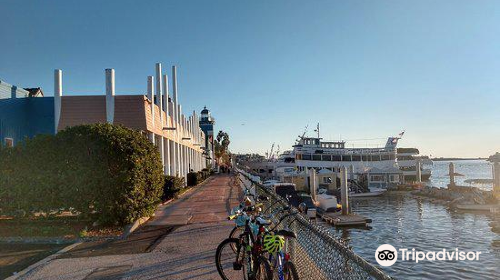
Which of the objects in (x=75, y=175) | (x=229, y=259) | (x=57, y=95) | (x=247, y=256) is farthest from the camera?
(x=57, y=95)

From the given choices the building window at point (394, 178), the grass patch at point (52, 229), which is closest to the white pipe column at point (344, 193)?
the grass patch at point (52, 229)

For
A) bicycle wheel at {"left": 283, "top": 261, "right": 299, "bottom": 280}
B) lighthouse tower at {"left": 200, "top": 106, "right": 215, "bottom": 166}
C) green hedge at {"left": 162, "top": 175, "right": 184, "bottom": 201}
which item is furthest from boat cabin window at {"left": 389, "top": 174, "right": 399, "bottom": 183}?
bicycle wheel at {"left": 283, "top": 261, "right": 299, "bottom": 280}

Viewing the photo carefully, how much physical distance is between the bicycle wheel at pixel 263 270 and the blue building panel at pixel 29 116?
15.1 m

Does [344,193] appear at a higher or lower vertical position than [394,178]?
higher

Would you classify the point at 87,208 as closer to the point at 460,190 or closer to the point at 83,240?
the point at 83,240

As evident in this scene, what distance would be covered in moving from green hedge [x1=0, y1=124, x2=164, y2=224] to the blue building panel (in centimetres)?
682

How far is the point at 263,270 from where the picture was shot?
15.7 feet

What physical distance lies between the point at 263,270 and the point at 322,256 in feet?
3.04

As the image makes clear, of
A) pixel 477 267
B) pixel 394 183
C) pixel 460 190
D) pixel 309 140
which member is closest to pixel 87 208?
pixel 477 267

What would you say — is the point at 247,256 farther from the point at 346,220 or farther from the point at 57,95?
the point at 346,220

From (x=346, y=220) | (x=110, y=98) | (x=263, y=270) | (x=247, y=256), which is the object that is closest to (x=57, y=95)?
(x=110, y=98)

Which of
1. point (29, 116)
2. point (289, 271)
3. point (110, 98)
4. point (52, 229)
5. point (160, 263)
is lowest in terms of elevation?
point (160, 263)

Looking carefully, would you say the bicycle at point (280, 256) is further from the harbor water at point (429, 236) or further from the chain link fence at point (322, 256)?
the harbor water at point (429, 236)

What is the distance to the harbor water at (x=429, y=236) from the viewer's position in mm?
16172
